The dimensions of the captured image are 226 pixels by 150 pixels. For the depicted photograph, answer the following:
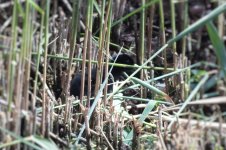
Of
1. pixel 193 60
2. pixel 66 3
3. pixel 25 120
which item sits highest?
pixel 66 3

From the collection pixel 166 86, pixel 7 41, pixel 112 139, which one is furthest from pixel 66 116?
pixel 7 41

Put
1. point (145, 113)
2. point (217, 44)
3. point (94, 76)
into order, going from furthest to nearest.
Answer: point (94, 76)
point (145, 113)
point (217, 44)

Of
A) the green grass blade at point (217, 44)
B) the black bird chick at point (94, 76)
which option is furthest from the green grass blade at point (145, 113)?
the green grass blade at point (217, 44)

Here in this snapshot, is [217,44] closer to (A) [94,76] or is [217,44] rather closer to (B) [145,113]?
(B) [145,113]

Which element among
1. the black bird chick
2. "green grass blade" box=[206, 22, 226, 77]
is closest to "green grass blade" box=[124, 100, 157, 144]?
the black bird chick

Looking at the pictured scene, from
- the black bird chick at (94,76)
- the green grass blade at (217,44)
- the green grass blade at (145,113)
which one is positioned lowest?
the green grass blade at (145,113)

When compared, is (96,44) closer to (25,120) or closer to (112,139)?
(112,139)

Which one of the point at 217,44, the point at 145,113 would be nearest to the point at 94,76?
the point at 145,113

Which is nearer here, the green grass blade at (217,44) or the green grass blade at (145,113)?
the green grass blade at (217,44)

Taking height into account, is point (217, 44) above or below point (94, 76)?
above

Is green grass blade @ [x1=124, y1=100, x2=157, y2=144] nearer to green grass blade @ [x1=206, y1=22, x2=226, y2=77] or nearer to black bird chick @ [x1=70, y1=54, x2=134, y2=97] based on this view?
black bird chick @ [x1=70, y1=54, x2=134, y2=97]

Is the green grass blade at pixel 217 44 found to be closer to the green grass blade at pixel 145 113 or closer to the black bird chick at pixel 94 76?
the green grass blade at pixel 145 113
